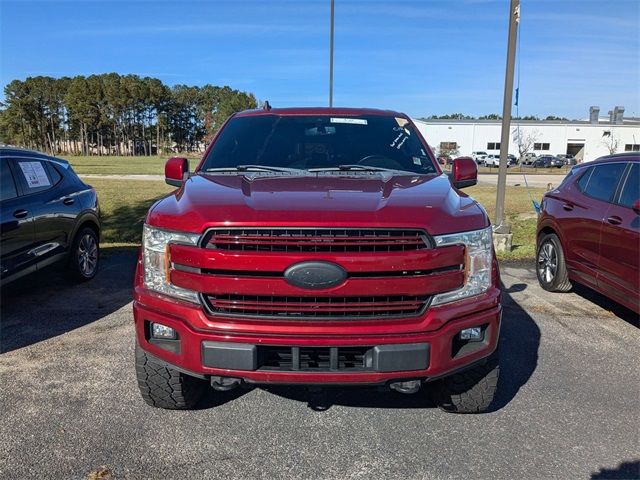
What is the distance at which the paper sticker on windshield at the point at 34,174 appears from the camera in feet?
18.3

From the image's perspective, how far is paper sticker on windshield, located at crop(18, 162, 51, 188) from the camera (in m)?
5.57

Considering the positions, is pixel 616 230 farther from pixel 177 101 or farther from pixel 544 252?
pixel 177 101

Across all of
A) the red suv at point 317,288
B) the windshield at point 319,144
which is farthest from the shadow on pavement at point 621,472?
→ the windshield at point 319,144

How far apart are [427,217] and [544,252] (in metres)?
4.56

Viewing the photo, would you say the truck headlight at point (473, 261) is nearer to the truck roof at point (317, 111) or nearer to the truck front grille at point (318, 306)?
the truck front grille at point (318, 306)

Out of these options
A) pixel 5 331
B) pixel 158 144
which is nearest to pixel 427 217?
pixel 5 331

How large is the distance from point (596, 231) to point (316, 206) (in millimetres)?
3873

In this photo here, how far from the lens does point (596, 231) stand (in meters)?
5.30

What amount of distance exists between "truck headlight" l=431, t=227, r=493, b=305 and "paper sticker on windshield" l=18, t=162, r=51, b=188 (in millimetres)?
4824

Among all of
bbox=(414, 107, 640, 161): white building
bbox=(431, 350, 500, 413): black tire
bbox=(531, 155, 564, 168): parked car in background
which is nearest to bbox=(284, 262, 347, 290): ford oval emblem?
bbox=(431, 350, 500, 413): black tire

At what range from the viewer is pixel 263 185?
3.14m

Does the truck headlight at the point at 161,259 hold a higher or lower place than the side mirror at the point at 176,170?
lower

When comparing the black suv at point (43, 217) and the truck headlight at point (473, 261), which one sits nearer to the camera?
the truck headlight at point (473, 261)

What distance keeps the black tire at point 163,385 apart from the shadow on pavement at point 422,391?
1.70ft
